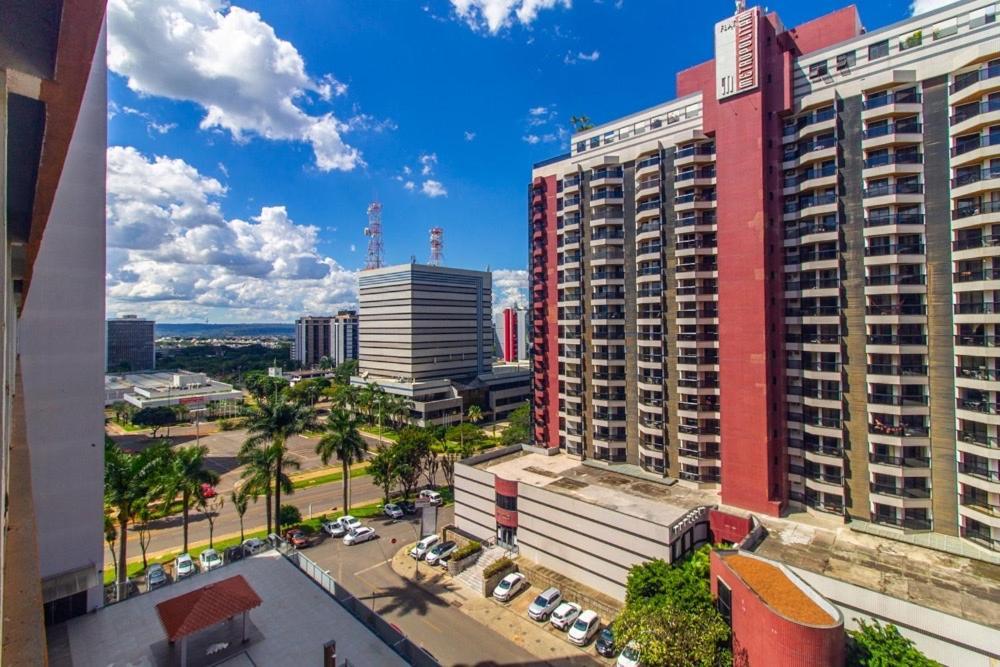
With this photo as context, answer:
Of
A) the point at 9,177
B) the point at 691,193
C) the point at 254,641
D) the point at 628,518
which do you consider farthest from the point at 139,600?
the point at 691,193

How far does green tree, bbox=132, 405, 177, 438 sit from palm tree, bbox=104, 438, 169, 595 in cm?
7088

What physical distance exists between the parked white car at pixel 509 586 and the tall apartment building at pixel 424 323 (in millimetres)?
60327

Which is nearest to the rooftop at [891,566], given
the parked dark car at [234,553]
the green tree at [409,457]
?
the parked dark car at [234,553]

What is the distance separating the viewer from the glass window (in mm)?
31453

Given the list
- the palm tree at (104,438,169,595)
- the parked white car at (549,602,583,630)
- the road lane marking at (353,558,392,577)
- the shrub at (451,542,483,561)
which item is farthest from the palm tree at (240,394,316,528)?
the parked white car at (549,602,583,630)

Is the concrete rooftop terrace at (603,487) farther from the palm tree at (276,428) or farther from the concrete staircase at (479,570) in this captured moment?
the palm tree at (276,428)

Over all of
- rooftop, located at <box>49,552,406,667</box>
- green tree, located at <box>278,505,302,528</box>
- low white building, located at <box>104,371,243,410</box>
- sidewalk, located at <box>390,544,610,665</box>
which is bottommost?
sidewalk, located at <box>390,544,610,665</box>

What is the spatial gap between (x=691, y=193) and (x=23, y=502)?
42.4m

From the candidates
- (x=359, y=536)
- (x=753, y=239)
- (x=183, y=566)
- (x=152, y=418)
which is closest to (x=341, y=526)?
(x=359, y=536)

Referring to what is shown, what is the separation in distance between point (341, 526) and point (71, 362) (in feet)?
89.7

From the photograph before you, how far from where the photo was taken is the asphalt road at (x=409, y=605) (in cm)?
2734

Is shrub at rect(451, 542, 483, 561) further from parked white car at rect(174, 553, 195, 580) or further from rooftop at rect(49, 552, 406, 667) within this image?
parked white car at rect(174, 553, 195, 580)

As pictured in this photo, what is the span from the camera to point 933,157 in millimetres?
29891

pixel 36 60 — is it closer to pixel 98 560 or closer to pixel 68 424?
pixel 68 424
